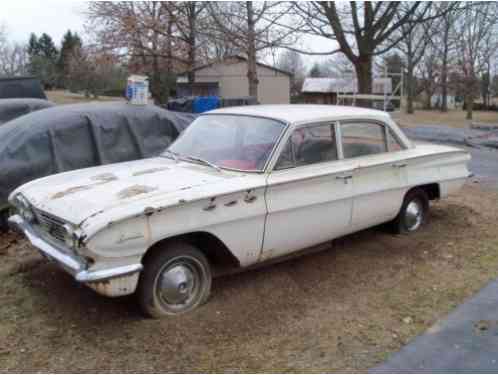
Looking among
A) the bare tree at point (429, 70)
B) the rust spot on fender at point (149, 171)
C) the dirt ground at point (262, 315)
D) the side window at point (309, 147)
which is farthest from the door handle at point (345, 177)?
the bare tree at point (429, 70)

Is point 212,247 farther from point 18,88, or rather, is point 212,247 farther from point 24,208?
point 18,88

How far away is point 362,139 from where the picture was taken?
5152 millimetres

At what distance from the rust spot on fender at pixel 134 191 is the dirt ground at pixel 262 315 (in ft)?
3.13

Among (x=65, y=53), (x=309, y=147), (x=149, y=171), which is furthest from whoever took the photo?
(x=65, y=53)

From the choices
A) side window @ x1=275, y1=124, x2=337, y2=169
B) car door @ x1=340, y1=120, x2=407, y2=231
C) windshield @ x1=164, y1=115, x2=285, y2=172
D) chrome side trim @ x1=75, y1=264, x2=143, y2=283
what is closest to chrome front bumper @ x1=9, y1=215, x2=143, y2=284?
chrome side trim @ x1=75, y1=264, x2=143, y2=283

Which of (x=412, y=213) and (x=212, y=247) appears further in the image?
(x=412, y=213)

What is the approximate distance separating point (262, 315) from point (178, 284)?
0.70 metres

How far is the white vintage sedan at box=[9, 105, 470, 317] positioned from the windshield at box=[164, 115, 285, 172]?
1cm

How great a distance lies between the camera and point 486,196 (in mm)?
7898

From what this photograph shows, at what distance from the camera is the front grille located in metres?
3.55

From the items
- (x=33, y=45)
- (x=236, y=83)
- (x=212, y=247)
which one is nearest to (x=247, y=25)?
(x=212, y=247)

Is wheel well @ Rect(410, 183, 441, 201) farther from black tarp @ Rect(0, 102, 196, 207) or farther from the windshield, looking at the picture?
black tarp @ Rect(0, 102, 196, 207)

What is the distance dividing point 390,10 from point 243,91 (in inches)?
837

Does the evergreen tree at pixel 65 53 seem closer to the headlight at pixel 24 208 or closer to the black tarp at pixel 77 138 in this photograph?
the black tarp at pixel 77 138
